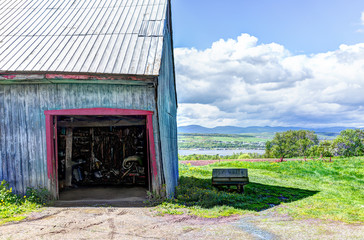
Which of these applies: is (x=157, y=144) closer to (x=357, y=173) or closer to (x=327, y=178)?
(x=327, y=178)

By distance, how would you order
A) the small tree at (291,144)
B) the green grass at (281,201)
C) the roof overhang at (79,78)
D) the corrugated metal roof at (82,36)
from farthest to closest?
the small tree at (291,144) → the corrugated metal roof at (82,36) → the roof overhang at (79,78) → the green grass at (281,201)

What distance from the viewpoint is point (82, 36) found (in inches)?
435

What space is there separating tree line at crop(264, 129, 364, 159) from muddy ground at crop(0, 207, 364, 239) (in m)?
23.7

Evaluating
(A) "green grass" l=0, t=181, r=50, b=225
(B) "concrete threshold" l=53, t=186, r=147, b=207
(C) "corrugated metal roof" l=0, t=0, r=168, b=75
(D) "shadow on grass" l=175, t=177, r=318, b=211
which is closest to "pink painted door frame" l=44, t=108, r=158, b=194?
(A) "green grass" l=0, t=181, r=50, b=225

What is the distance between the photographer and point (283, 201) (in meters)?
10.8

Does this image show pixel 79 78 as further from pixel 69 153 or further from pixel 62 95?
pixel 69 153

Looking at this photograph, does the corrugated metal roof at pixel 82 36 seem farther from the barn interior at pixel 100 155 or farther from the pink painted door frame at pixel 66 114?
the barn interior at pixel 100 155

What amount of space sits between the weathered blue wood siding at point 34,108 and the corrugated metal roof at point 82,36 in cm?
71

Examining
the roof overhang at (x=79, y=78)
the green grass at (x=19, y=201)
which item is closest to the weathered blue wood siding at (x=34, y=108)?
the green grass at (x=19, y=201)

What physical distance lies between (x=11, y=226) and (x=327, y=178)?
15.6 metres

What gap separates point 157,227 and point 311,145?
39.2 meters

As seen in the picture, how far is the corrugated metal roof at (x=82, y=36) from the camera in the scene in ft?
30.8

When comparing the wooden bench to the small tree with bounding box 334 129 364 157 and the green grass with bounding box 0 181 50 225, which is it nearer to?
the green grass with bounding box 0 181 50 225

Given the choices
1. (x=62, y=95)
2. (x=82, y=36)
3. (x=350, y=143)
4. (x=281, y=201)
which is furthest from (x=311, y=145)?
(x=62, y=95)
